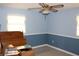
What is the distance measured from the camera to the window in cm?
486

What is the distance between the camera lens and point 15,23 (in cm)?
504

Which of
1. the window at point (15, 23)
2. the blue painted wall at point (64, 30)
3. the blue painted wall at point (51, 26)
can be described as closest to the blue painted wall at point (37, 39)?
the blue painted wall at point (51, 26)

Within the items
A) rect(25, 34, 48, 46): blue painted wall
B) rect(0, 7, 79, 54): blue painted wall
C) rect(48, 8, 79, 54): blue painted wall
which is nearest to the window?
rect(0, 7, 79, 54): blue painted wall

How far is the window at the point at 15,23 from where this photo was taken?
486 cm

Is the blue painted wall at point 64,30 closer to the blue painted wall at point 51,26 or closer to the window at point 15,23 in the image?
the blue painted wall at point 51,26

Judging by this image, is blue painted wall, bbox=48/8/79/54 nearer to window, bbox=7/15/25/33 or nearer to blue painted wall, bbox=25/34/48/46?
blue painted wall, bbox=25/34/48/46

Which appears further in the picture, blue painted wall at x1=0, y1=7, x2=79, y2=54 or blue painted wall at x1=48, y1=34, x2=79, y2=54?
blue painted wall at x1=0, y1=7, x2=79, y2=54

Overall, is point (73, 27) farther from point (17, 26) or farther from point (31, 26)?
point (17, 26)

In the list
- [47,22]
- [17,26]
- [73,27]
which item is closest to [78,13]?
[73,27]

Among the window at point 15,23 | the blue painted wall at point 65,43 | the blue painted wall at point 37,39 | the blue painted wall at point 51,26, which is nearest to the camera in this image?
the blue painted wall at point 65,43

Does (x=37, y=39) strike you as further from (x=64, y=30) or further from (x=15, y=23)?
(x=64, y=30)

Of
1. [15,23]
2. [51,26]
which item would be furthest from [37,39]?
[15,23]

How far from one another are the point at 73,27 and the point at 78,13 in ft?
1.72

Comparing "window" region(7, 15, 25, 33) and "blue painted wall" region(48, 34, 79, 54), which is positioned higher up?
"window" region(7, 15, 25, 33)
